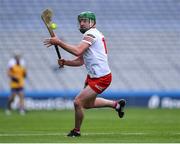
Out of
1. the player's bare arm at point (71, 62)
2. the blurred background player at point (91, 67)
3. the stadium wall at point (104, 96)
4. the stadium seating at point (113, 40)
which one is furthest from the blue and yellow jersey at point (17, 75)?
the blurred background player at point (91, 67)

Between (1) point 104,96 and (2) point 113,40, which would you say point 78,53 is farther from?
(2) point 113,40

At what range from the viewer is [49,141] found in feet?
37.4

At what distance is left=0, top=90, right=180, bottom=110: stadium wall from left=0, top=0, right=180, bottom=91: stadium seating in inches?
61.5

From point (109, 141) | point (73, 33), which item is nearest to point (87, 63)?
point (109, 141)

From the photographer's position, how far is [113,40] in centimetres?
3241

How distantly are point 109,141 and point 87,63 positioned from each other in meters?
1.90

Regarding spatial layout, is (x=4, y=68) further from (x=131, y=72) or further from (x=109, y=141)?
(x=109, y=141)

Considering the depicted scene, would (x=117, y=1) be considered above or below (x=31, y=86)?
above

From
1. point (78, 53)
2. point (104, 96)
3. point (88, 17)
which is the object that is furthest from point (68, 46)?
point (104, 96)

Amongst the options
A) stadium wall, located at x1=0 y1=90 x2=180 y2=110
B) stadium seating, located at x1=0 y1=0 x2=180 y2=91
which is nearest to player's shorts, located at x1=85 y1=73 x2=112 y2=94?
stadium wall, located at x1=0 y1=90 x2=180 y2=110

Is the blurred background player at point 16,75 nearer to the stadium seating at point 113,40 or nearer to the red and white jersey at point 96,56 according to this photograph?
the stadium seating at point 113,40

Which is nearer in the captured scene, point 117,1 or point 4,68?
point 4,68

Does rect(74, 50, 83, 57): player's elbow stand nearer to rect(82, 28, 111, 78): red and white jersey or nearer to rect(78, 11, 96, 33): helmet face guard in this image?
rect(82, 28, 111, 78): red and white jersey

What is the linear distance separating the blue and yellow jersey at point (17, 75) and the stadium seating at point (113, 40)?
12.6ft
